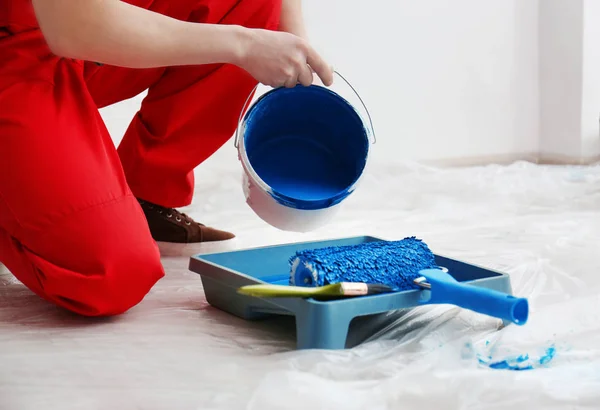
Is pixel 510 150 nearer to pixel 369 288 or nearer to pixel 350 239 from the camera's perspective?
pixel 350 239

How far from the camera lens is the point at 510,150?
2998 millimetres

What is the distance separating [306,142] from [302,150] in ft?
0.05

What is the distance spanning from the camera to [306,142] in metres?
1.31

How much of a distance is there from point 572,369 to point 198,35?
58 centimetres

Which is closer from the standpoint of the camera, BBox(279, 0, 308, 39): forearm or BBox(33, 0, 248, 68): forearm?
BBox(33, 0, 248, 68): forearm

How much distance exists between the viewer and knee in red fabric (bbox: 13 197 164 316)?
1.05m

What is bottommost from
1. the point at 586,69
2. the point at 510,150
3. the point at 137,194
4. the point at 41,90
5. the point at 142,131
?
the point at 510,150

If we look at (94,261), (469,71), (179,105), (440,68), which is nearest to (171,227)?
(179,105)

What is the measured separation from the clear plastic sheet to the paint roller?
0.05 metres

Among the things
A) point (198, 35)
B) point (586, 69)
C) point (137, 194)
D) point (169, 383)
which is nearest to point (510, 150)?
point (586, 69)

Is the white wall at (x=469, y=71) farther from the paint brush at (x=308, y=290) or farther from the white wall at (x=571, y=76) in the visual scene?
the paint brush at (x=308, y=290)

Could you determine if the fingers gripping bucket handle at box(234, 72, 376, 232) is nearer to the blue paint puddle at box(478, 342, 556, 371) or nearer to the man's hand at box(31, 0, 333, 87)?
the man's hand at box(31, 0, 333, 87)

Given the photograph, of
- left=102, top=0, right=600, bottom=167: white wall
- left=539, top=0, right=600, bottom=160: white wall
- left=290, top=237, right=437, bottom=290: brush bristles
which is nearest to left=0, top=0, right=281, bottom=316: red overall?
left=290, top=237, right=437, bottom=290: brush bristles

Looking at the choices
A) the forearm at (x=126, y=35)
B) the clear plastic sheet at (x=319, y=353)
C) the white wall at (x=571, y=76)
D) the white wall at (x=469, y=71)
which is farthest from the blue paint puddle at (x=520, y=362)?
the white wall at (x=571, y=76)
